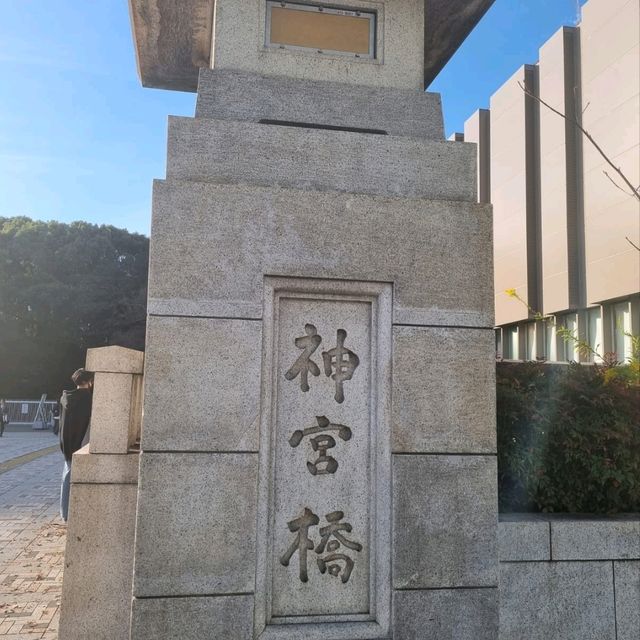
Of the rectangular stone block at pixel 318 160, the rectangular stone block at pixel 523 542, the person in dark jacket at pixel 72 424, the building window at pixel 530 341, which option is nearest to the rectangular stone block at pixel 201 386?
the rectangular stone block at pixel 318 160

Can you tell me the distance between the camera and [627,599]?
11.8ft

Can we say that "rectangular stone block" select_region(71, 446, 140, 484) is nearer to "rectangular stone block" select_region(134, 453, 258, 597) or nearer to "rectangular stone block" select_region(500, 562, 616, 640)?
"rectangular stone block" select_region(134, 453, 258, 597)

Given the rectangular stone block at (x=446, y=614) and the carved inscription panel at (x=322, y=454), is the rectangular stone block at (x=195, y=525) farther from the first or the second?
the rectangular stone block at (x=446, y=614)

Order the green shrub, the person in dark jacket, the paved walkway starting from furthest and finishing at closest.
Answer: the person in dark jacket < the paved walkway < the green shrub

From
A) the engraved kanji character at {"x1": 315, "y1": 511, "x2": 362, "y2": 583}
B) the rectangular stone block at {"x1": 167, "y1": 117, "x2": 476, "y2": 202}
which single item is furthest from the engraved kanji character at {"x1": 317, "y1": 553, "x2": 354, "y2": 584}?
the rectangular stone block at {"x1": 167, "y1": 117, "x2": 476, "y2": 202}

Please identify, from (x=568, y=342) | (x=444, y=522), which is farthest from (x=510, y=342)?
(x=444, y=522)

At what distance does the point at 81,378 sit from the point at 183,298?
379cm

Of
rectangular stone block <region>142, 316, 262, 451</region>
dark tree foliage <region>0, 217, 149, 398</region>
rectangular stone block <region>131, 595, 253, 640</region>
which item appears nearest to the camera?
rectangular stone block <region>131, 595, 253, 640</region>

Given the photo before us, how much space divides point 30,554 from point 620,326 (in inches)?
511

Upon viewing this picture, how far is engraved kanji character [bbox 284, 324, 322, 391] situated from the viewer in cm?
344

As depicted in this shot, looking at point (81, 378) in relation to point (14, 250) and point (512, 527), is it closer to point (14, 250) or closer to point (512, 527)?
point (512, 527)

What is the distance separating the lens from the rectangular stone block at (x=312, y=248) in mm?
3355

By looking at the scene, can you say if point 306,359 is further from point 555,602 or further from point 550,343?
point 550,343

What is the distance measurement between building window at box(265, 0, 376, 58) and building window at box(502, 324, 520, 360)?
16.1 metres
